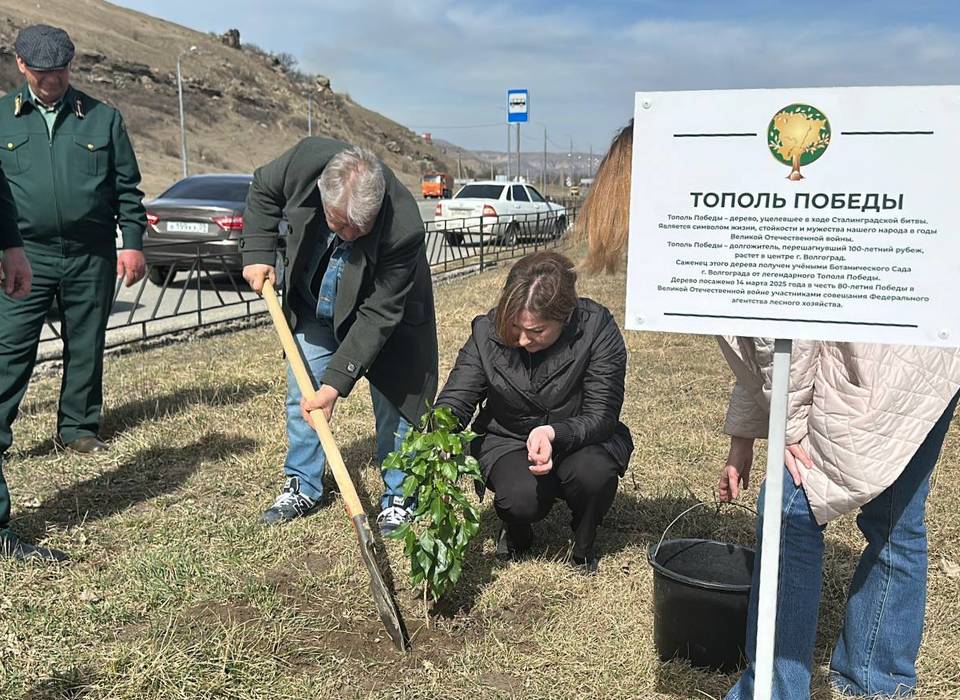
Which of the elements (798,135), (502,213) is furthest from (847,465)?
(502,213)

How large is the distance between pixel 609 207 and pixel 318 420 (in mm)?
1376

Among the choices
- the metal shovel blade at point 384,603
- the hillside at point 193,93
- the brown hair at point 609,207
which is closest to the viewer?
the brown hair at point 609,207

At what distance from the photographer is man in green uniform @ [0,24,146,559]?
397 centimetres

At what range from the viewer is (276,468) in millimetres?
4375

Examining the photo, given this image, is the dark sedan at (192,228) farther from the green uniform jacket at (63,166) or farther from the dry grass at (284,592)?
the green uniform jacket at (63,166)

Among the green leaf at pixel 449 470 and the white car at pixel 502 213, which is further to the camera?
the white car at pixel 502 213

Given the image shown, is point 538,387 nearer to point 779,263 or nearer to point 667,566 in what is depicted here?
point 667,566

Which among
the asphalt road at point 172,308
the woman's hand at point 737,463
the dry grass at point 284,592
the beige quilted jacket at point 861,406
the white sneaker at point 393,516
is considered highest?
the beige quilted jacket at point 861,406

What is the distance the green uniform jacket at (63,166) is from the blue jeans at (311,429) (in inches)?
53.5

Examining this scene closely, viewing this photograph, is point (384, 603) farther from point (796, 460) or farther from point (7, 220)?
point (7, 220)

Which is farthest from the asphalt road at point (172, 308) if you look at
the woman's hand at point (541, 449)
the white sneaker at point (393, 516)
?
the woman's hand at point (541, 449)

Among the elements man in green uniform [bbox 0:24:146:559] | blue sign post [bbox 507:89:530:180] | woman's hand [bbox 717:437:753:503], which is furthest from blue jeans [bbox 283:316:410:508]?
blue sign post [bbox 507:89:530:180]

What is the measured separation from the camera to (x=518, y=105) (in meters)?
21.9

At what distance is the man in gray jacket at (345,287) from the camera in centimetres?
317
